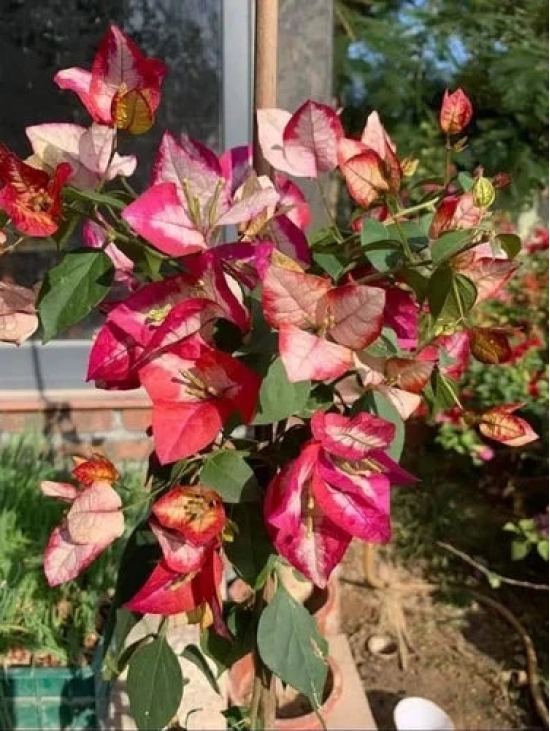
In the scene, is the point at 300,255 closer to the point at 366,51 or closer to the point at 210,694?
the point at 210,694

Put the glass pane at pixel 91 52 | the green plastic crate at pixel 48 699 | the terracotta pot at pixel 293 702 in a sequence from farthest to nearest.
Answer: the glass pane at pixel 91 52
the terracotta pot at pixel 293 702
the green plastic crate at pixel 48 699

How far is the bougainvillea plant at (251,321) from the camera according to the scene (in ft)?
2.15

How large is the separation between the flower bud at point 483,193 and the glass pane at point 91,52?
117 centimetres

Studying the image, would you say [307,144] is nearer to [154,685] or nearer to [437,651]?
[154,685]

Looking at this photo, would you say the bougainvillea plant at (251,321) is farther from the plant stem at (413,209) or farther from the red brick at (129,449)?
the red brick at (129,449)

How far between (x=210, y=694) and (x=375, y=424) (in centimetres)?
103

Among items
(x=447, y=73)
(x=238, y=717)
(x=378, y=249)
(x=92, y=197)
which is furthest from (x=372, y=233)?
(x=447, y=73)

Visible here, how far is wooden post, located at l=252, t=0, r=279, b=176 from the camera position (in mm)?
800

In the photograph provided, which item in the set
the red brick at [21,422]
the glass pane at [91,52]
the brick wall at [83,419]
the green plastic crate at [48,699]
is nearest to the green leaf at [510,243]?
Answer: the green plastic crate at [48,699]

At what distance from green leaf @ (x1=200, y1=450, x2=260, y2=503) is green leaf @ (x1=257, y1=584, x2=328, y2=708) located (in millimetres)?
162

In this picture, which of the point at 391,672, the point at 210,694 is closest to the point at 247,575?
the point at 210,694

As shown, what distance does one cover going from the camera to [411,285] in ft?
2.36

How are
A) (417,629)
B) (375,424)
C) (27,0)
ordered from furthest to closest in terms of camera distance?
(417,629)
(27,0)
(375,424)

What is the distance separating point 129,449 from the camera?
Result: 78.2 inches
